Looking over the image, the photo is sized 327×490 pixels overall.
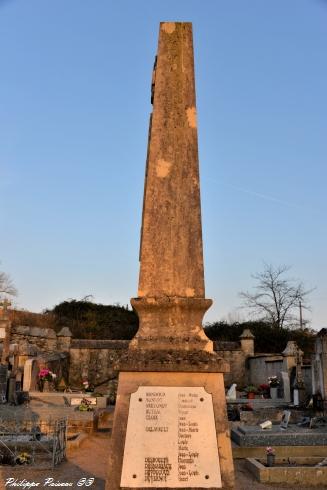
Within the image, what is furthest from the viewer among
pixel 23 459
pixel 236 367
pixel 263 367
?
pixel 236 367

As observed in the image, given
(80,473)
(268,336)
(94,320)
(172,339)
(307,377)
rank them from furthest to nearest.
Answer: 1. (94,320)
2. (268,336)
3. (307,377)
4. (80,473)
5. (172,339)

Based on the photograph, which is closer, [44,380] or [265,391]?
[44,380]

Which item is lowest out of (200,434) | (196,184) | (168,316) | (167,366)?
(200,434)

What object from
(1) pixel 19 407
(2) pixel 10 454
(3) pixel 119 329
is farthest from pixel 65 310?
(2) pixel 10 454

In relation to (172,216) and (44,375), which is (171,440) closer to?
(172,216)

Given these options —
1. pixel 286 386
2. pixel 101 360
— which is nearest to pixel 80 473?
pixel 286 386

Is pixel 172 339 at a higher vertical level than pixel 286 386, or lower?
higher

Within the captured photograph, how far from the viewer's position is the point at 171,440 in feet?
12.1

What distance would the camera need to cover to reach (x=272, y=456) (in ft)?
24.5

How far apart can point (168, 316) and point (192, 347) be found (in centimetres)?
35

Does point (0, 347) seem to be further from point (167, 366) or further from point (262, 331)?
point (167, 366)

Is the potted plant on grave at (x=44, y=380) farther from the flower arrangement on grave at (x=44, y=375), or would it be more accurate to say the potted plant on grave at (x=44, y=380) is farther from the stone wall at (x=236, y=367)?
the stone wall at (x=236, y=367)

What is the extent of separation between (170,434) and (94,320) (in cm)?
2837

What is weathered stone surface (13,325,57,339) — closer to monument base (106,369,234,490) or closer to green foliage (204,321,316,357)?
green foliage (204,321,316,357)
